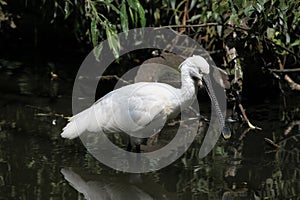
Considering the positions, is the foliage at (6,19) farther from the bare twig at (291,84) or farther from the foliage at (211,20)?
the bare twig at (291,84)

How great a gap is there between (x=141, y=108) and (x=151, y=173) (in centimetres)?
43

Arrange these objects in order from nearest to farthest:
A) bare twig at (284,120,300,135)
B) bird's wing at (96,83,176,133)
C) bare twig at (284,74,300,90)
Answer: bird's wing at (96,83,176,133) → bare twig at (284,120,300,135) → bare twig at (284,74,300,90)

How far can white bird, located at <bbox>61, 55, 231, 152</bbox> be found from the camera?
15.1 feet

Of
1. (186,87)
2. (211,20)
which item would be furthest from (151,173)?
Answer: (211,20)

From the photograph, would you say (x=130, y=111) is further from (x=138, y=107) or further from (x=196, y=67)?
(x=196, y=67)

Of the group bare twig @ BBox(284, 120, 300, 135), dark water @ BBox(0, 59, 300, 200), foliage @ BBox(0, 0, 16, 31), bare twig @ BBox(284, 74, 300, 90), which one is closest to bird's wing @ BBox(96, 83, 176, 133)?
dark water @ BBox(0, 59, 300, 200)

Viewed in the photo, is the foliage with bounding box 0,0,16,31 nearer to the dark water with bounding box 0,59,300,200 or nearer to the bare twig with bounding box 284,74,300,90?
the dark water with bounding box 0,59,300,200

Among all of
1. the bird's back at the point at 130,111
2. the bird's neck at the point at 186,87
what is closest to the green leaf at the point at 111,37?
the bird's back at the point at 130,111

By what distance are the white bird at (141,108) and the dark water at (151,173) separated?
24 cm

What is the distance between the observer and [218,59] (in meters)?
6.73

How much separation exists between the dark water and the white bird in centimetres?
24

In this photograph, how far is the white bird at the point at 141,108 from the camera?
4612 millimetres

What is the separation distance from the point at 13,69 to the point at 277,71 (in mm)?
2908

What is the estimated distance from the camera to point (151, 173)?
455 cm
